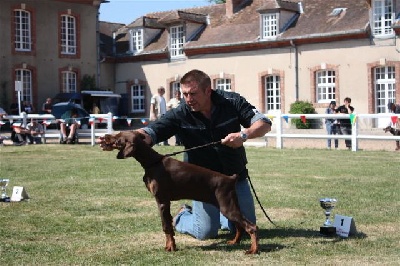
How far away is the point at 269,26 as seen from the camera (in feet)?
119

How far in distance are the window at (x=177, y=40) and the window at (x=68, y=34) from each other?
5274 millimetres

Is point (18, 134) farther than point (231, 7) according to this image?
No

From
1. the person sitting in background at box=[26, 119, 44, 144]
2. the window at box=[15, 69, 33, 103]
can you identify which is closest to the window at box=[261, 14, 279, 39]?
the window at box=[15, 69, 33, 103]

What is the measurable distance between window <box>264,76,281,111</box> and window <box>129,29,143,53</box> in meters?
9.09

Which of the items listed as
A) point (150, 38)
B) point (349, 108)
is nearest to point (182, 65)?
point (150, 38)

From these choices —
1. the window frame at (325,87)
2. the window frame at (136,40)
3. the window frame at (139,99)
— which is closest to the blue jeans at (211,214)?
the window frame at (325,87)

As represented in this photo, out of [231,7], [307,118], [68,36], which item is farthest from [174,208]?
[68,36]

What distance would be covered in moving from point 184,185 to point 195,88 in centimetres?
84

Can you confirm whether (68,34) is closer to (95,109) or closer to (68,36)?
(68,36)

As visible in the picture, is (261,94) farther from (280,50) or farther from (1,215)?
(1,215)

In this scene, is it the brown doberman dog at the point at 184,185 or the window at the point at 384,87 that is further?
the window at the point at 384,87

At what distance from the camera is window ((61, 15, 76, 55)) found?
131 feet

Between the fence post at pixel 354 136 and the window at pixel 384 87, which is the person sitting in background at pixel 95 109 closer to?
the window at pixel 384 87

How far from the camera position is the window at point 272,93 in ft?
119
